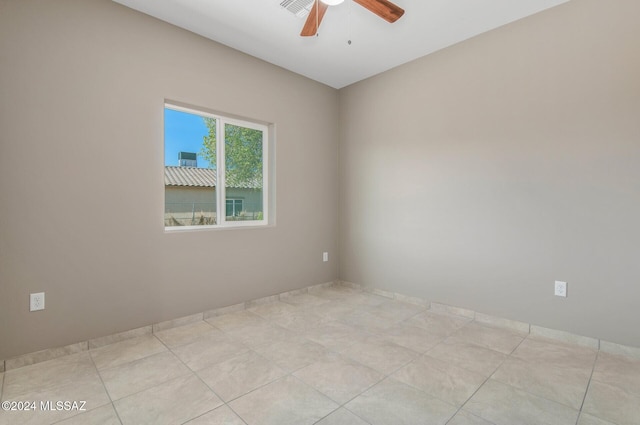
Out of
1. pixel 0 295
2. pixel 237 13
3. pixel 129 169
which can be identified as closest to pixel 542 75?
pixel 237 13

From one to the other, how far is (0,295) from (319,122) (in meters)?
3.32

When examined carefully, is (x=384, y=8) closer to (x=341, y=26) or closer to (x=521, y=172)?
(x=341, y=26)

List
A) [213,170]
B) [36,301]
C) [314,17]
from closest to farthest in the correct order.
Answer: [314,17] → [36,301] → [213,170]

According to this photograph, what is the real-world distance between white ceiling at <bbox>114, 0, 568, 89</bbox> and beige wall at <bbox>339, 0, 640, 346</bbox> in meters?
0.24

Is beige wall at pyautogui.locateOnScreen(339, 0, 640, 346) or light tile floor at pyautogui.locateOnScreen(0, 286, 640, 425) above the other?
beige wall at pyautogui.locateOnScreen(339, 0, 640, 346)

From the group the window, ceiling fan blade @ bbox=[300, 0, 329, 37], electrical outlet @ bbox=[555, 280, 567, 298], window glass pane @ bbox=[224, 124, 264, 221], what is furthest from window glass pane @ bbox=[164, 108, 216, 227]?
electrical outlet @ bbox=[555, 280, 567, 298]

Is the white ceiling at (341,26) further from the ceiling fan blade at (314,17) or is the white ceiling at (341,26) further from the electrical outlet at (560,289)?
the electrical outlet at (560,289)

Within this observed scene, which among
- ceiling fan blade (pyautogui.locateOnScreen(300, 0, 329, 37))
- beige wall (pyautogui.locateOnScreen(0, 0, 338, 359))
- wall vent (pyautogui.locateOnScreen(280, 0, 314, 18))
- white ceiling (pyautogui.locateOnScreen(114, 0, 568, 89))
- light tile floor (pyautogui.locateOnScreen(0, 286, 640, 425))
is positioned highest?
white ceiling (pyautogui.locateOnScreen(114, 0, 568, 89))

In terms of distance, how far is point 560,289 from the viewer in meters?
2.53

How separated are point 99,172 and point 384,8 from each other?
2.35m

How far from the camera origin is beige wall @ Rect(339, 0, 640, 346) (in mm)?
2289

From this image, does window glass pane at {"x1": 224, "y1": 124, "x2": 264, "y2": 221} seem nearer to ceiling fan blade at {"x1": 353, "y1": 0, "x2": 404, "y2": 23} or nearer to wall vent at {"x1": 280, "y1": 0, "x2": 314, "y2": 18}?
wall vent at {"x1": 280, "y1": 0, "x2": 314, "y2": 18}

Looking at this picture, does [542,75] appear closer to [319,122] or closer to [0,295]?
[319,122]

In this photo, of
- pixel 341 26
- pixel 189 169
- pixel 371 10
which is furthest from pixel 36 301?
pixel 341 26
